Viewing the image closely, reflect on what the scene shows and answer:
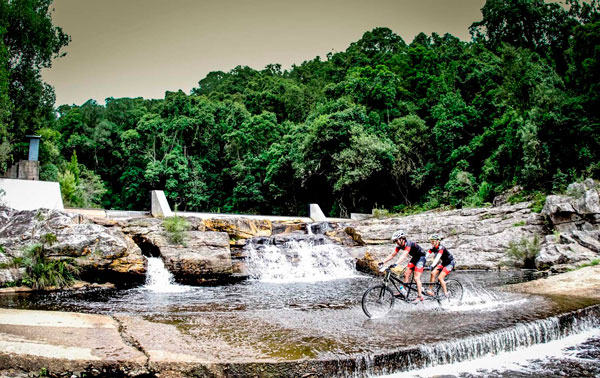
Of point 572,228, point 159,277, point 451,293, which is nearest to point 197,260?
point 159,277

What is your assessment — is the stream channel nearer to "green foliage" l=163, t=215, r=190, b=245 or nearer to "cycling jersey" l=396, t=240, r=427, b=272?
"cycling jersey" l=396, t=240, r=427, b=272

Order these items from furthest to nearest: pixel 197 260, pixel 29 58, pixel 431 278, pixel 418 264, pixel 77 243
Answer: pixel 29 58 → pixel 197 260 → pixel 77 243 → pixel 431 278 → pixel 418 264

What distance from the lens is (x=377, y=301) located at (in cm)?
786

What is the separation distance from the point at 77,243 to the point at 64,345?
7.90 m

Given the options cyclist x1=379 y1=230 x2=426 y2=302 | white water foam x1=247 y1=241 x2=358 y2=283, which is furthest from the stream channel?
white water foam x1=247 y1=241 x2=358 y2=283

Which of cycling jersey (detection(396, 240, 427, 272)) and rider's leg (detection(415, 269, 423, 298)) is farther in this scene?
cycling jersey (detection(396, 240, 427, 272))

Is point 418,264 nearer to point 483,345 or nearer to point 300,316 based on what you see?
point 483,345

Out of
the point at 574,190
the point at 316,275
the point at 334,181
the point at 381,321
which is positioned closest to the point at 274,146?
the point at 334,181

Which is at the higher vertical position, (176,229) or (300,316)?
(176,229)

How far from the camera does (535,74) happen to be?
2608cm

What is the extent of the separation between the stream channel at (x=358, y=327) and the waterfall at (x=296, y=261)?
313 centimetres

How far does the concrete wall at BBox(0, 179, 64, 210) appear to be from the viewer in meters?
15.0

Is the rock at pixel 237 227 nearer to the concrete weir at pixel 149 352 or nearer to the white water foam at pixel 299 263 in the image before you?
the white water foam at pixel 299 263

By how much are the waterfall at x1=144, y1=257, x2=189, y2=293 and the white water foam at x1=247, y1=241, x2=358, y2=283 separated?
3200 millimetres
